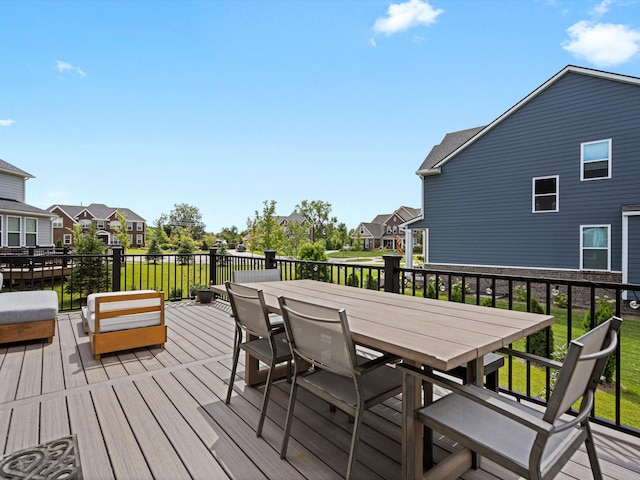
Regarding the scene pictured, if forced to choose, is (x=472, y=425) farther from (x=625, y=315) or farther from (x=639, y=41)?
(x=639, y=41)

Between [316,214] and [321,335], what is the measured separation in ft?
127

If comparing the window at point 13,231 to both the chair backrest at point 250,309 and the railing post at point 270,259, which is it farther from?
the chair backrest at point 250,309

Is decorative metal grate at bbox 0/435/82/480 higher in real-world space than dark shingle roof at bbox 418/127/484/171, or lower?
lower

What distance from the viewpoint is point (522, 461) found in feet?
3.81

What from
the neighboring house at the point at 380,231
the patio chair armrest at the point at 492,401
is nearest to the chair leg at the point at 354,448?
the patio chair armrest at the point at 492,401

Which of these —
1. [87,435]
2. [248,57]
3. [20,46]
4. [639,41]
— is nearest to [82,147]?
[20,46]

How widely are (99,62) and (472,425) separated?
10146mm

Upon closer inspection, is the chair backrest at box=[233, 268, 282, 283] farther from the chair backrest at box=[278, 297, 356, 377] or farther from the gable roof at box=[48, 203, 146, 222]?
the gable roof at box=[48, 203, 146, 222]

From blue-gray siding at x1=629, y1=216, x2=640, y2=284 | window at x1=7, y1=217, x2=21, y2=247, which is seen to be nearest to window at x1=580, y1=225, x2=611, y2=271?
blue-gray siding at x1=629, y1=216, x2=640, y2=284

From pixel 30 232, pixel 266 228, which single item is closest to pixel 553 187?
pixel 266 228

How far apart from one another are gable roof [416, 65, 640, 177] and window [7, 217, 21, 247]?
1897cm

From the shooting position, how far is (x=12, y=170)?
15828 mm

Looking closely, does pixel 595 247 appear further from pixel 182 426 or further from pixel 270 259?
Result: pixel 182 426

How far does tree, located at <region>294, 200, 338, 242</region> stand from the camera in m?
40.0
